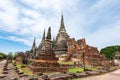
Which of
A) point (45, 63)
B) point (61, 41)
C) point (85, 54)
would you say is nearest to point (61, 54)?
point (61, 41)

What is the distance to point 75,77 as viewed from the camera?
12609 mm

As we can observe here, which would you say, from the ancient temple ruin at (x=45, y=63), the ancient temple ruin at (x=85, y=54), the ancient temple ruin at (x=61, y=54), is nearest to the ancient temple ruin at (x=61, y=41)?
the ancient temple ruin at (x=61, y=54)

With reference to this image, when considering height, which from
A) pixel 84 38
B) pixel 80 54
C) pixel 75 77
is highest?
pixel 84 38

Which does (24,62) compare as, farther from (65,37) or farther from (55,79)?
(55,79)

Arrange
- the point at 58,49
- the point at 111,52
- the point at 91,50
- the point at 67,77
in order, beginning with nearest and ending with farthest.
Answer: the point at 67,77, the point at 91,50, the point at 58,49, the point at 111,52

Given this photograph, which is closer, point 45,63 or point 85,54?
point 45,63

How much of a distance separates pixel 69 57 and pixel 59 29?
1778cm

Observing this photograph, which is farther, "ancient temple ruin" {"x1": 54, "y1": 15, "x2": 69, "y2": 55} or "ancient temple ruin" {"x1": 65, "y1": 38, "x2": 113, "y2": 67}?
"ancient temple ruin" {"x1": 54, "y1": 15, "x2": 69, "y2": 55}

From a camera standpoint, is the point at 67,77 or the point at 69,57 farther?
the point at 69,57

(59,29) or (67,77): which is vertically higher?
(59,29)

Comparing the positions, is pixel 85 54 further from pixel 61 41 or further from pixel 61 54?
pixel 61 41

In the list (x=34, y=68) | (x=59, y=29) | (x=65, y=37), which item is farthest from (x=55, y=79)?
(x=59, y=29)

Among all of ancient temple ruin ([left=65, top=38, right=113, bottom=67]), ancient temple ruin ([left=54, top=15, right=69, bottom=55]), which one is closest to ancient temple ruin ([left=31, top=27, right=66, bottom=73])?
ancient temple ruin ([left=65, top=38, right=113, bottom=67])

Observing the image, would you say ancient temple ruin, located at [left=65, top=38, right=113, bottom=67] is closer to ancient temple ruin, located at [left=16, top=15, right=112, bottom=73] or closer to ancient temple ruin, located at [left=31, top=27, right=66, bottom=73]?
ancient temple ruin, located at [left=16, top=15, right=112, bottom=73]
